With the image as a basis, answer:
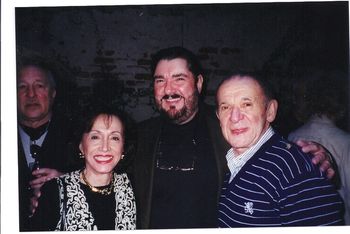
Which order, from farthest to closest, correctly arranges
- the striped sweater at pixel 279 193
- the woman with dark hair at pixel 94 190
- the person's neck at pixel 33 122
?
the person's neck at pixel 33 122
the woman with dark hair at pixel 94 190
the striped sweater at pixel 279 193

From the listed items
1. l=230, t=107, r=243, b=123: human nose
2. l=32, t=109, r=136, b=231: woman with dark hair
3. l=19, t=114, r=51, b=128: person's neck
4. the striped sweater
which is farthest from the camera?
l=19, t=114, r=51, b=128: person's neck

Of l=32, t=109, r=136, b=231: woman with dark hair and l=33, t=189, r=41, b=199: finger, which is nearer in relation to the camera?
l=32, t=109, r=136, b=231: woman with dark hair

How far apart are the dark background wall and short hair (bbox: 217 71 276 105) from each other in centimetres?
4

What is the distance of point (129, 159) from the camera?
3.08 meters

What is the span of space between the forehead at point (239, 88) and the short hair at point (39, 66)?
127cm

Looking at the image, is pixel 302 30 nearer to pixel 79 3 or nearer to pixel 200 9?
pixel 200 9

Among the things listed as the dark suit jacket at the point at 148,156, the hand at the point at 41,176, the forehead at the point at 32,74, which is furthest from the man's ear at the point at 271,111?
the forehead at the point at 32,74

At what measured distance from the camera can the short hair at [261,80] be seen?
10.1ft

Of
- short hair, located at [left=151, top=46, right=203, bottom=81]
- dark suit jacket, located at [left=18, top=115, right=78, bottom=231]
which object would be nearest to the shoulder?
short hair, located at [left=151, top=46, right=203, bottom=81]

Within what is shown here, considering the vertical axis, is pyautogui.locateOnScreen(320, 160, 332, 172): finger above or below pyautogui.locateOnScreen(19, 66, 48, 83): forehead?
below

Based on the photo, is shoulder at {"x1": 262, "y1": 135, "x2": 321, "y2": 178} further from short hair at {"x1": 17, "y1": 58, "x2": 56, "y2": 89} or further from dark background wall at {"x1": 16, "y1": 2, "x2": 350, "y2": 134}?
short hair at {"x1": 17, "y1": 58, "x2": 56, "y2": 89}

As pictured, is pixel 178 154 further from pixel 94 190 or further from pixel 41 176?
pixel 41 176

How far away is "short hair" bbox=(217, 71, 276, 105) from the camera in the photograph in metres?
3.09

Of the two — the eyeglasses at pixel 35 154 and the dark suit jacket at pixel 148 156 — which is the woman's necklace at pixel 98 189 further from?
the eyeglasses at pixel 35 154
